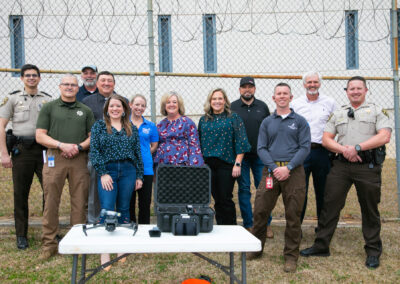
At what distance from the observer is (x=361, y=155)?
4133 mm

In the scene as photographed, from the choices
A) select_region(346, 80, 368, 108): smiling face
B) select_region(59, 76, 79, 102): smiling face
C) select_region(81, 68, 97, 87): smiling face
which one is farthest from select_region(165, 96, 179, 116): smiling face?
select_region(346, 80, 368, 108): smiling face

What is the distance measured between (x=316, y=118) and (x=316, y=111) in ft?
0.29

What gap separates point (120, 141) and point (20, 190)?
5.27 feet

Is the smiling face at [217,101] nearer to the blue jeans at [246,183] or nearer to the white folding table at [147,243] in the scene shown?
the blue jeans at [246,183]

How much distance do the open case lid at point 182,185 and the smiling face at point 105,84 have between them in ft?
5.35

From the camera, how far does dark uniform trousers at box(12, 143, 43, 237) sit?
4.55m

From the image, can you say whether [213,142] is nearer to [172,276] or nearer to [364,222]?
[172,276]

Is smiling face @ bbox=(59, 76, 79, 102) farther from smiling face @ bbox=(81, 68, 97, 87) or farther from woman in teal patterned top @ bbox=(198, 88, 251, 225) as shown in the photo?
woman in teal patterned top @ bbox=(198, 88, 251, 225)

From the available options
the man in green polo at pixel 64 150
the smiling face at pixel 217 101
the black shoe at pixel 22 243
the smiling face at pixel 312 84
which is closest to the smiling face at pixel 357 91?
the smiling face at pixel 312 84

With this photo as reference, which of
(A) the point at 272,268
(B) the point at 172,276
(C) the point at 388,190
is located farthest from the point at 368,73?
(B) the point at 172,276

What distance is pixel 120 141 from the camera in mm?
3922

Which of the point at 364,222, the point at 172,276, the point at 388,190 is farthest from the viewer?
the point at 388,190

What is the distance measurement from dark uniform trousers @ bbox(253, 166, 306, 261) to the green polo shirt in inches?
83.4

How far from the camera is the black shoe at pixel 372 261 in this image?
410cm
